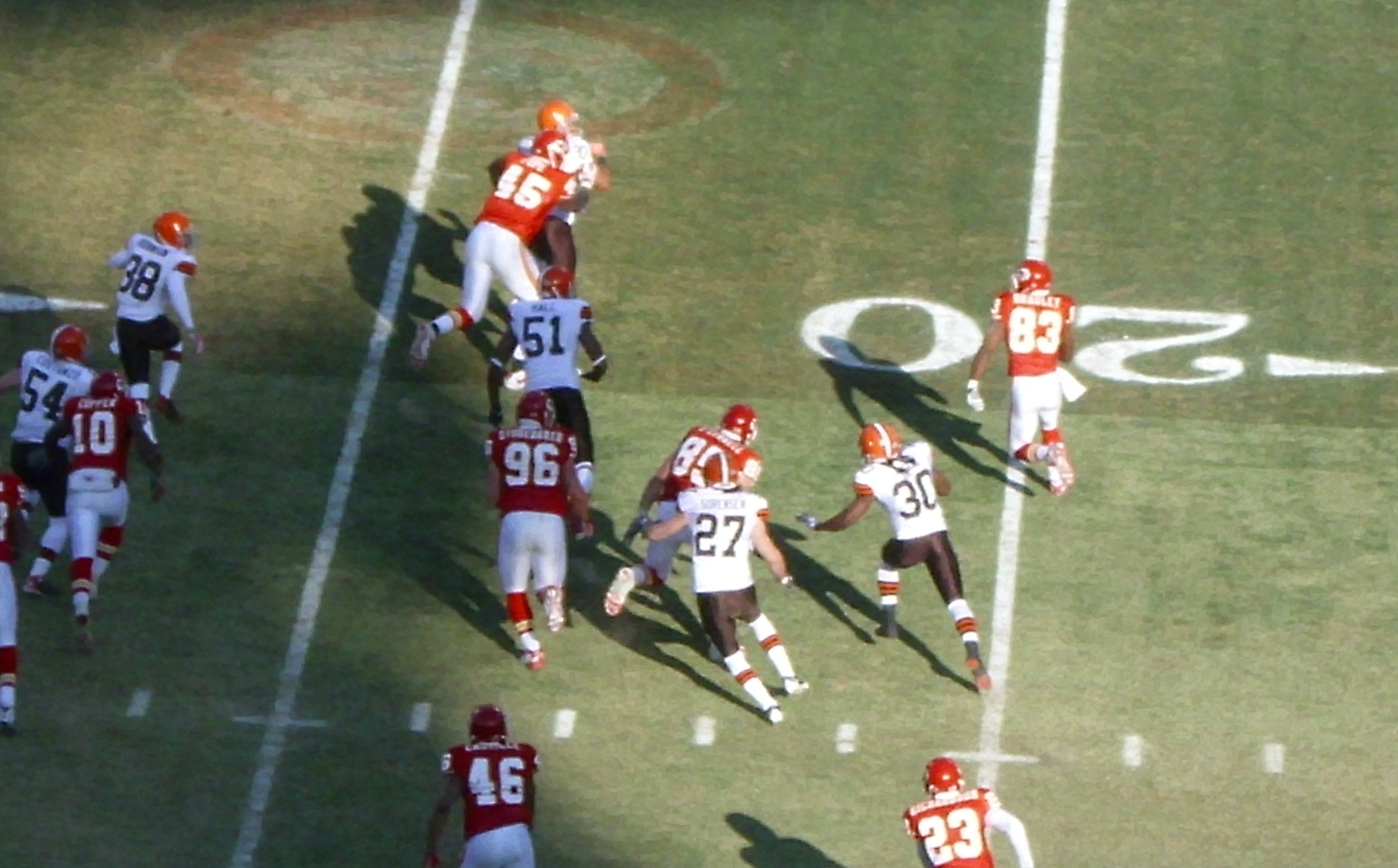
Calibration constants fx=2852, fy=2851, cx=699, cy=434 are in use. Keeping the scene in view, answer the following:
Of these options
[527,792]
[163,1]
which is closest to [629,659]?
[527,792]

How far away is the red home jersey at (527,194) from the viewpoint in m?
18.0

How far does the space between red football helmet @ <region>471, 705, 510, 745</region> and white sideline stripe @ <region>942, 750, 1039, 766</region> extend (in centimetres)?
276

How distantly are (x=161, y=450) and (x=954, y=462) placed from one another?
4887 mm

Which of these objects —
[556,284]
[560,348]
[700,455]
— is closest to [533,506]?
[700,455]

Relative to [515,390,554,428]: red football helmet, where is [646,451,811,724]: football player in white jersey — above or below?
below

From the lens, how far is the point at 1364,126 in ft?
68.9

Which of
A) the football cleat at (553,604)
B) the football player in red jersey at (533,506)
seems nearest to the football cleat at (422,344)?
the football player in red jersey at (533,506)

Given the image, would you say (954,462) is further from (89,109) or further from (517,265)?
(89,109)

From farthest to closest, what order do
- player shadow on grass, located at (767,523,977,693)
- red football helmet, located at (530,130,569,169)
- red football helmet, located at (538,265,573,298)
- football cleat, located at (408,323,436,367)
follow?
red football helmet, located at (530,130,569,169)
football cleat, located at (408,323,436,367)
red football helmet, located at (538,265,573,298)
player shadow on grass, located at (767,523,977,693)

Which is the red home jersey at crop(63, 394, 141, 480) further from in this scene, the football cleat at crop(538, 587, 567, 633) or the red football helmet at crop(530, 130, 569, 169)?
the red football helmet at crop(530, 130, 569, 169)

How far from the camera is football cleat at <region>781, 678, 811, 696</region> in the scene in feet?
50.4

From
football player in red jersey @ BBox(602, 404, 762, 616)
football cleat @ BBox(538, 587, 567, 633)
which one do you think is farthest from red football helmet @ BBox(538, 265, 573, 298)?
football cleat @ BBox(538, 587, 567, 633)

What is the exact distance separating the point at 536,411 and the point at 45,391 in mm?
2905

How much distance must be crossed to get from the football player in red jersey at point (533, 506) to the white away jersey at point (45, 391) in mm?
2516
